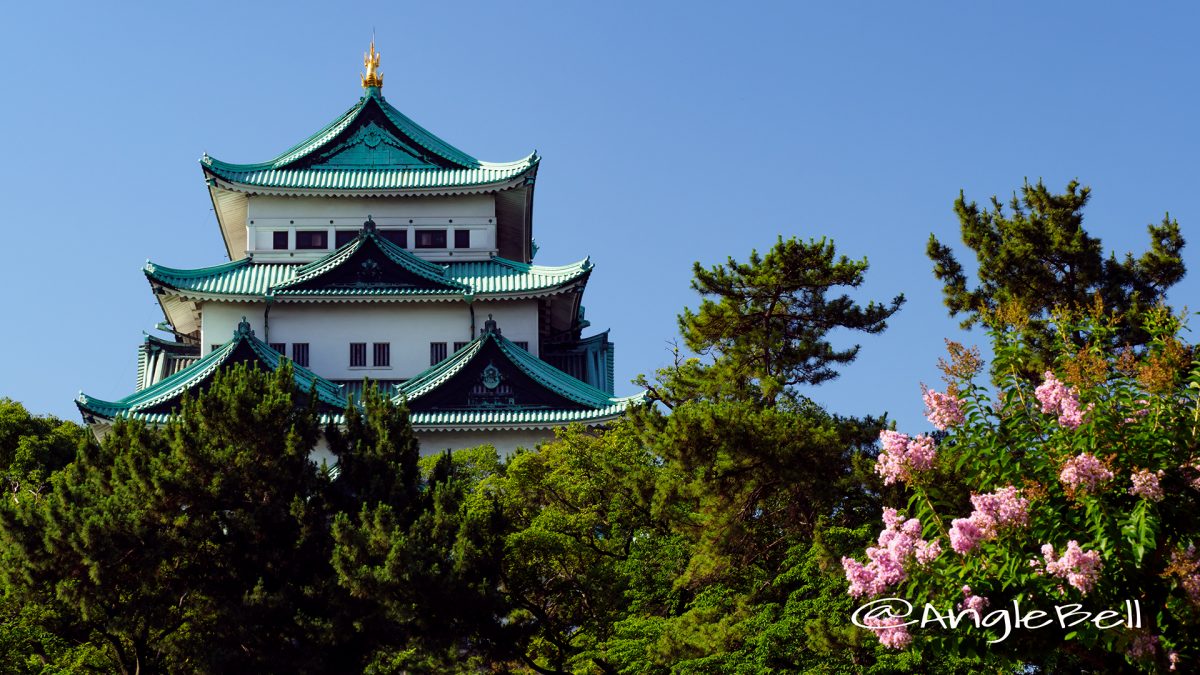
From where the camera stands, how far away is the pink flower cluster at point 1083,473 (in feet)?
44.5

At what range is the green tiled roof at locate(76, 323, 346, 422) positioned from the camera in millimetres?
38000

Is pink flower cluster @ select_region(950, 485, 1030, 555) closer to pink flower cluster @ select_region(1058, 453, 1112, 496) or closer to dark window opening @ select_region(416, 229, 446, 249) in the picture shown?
pink flower cluster @ select_region(1058, 453, 1112, 496)

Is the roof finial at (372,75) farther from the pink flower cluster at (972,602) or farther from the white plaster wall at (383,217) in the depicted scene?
the pink flower cluster at (972,602)

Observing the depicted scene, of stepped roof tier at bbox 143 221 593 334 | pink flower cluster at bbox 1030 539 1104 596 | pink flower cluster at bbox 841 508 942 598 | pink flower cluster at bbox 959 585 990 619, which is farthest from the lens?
stepped roof tier at bbox 143 221 593 334

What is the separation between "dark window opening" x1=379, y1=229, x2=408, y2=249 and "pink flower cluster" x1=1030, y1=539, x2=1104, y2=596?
34054 mm

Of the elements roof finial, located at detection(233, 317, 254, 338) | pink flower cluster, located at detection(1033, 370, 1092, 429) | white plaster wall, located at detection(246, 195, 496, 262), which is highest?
white plaster wall, located at detection(246, 195, 496, 262)

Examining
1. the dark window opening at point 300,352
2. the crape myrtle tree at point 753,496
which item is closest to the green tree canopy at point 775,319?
the crape myrtle tree at point 753,496

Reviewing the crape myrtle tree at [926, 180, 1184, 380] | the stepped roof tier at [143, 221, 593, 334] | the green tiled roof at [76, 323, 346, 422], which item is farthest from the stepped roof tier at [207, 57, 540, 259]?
the crape myrtle tree at [926, 180, 1184, 380]

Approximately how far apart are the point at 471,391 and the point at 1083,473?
88.0 feet

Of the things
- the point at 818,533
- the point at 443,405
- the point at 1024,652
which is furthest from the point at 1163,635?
the point at 443,405

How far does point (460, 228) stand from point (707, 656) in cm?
2452

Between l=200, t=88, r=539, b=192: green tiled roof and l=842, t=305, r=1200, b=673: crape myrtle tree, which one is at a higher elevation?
l=200, t=88, r=539, b=192: green tiled roof

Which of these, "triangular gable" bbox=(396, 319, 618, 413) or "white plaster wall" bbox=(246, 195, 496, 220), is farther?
"white plaster wall" bbox=(246, 195, 496, 220)

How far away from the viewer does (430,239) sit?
46281mm
